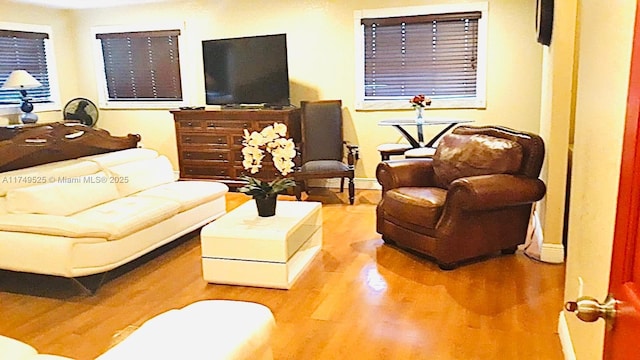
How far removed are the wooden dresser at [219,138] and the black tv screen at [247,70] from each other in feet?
0.80

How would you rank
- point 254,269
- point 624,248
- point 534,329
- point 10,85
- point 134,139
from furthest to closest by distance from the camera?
point 10,85, point 134,139, point 254,269, point 534,329, point 624,248

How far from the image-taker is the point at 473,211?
3.51 meters

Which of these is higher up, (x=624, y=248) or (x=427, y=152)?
(x=624, y=248)

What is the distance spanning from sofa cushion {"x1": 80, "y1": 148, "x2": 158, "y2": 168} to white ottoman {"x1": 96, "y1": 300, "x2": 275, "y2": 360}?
8.62ft

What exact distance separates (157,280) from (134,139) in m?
1.70

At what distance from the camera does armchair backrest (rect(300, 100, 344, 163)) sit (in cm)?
597

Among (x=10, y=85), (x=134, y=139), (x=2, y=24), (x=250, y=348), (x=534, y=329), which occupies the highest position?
(x=2, y=24)

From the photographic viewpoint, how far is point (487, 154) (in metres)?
3.76

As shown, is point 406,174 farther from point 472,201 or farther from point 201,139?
point 201,139

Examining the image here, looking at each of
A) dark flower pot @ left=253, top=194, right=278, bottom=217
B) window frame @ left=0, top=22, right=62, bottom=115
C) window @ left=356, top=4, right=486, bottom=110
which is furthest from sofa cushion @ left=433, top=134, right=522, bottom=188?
window frame @ left=0, top=22, right=62, bottom=115

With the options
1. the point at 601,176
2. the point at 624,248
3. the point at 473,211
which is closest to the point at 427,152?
the point at 473,211

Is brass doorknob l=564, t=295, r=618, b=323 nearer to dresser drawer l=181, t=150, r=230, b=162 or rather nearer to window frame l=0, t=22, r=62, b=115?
dresser drawer l=181, t=150, r=230, b=162

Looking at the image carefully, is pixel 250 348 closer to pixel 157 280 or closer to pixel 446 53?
pixel 157 280

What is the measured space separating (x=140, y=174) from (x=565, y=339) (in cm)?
338
